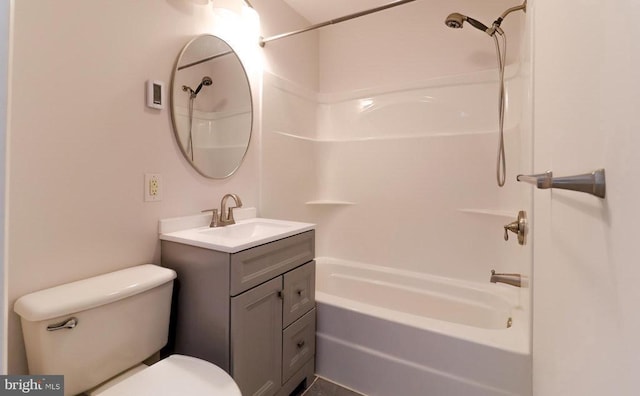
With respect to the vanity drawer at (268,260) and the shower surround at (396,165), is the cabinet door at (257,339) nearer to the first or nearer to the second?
the vanity drawer at (268,260)

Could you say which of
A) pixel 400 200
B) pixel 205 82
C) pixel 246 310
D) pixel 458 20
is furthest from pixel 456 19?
pixel 246 310

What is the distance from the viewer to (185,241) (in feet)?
3.99

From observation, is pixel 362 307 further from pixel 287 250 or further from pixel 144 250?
pixel 144 250

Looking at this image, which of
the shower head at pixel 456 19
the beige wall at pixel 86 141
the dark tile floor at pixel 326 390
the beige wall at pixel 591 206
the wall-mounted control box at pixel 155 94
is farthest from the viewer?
the shower head at pixel 456 19

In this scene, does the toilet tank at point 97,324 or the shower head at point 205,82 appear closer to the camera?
the toilet tank at point 97,324

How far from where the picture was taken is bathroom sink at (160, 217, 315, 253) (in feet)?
3.72

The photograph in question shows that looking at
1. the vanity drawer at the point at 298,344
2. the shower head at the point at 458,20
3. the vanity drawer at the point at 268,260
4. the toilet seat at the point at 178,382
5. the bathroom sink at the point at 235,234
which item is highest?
the shower head at the point at 458,20

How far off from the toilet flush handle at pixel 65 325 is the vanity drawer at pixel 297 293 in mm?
775

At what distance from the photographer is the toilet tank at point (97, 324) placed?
33.0 inches

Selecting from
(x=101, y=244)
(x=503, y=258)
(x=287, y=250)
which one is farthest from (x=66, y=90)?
(x=503, y=258)

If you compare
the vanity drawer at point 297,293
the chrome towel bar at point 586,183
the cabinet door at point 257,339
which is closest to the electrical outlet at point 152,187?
the cabinet door at point 257,339

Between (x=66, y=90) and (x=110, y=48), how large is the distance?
0.84ft

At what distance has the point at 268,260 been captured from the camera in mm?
1264

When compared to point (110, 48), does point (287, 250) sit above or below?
below
